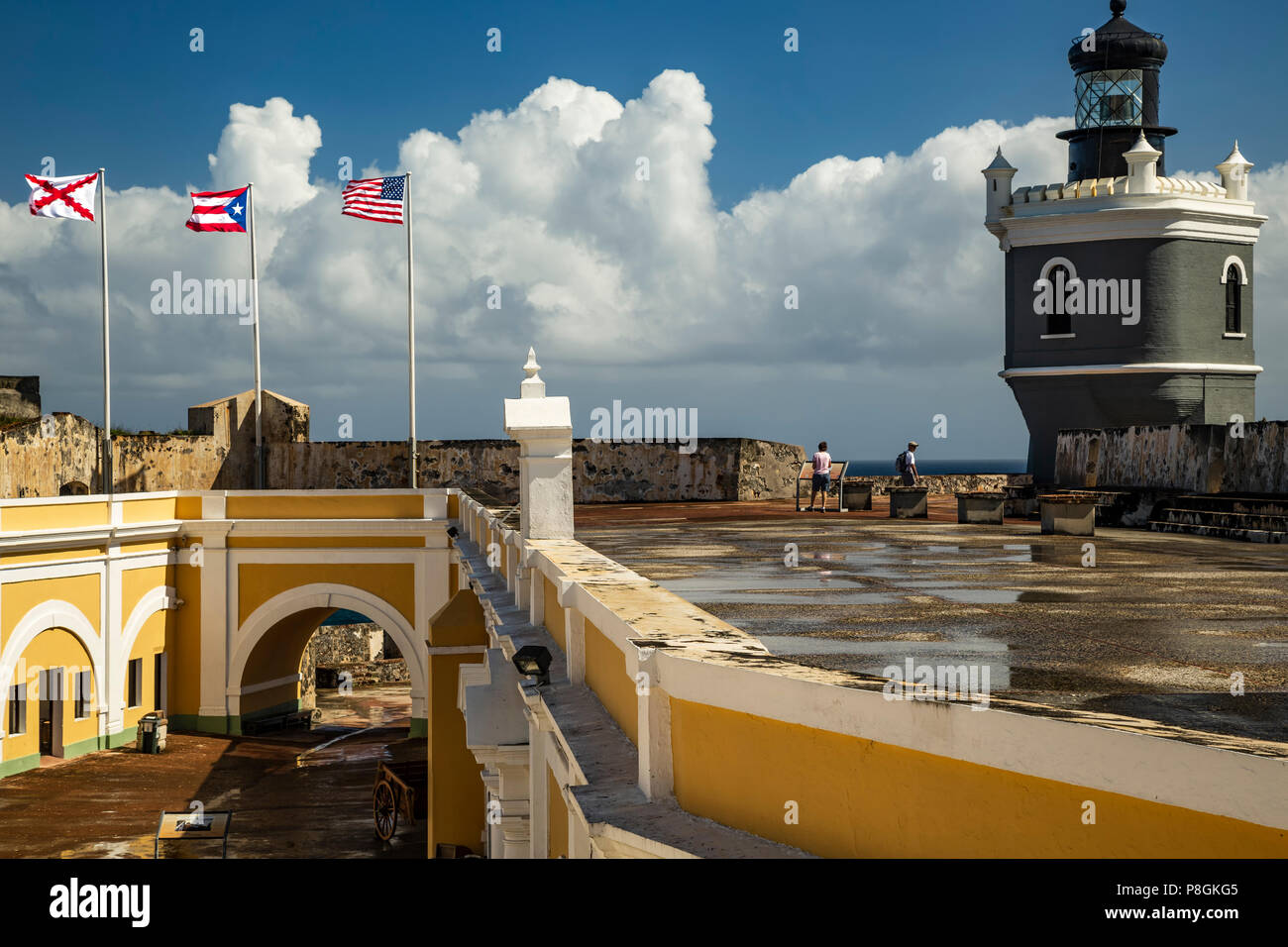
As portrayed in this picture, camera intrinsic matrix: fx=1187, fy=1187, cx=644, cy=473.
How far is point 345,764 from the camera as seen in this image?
25.4 metres

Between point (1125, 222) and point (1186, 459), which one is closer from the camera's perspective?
point (1186, 459)

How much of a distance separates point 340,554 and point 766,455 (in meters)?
10.6

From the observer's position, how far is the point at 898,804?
311cm

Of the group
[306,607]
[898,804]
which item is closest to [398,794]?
[306,607]

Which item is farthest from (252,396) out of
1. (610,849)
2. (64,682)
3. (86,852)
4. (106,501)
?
(610,849)

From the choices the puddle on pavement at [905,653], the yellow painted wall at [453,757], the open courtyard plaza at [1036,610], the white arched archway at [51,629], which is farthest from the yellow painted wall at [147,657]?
the puddle on pavement at [905,653]

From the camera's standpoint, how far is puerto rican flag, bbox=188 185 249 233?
27188mm

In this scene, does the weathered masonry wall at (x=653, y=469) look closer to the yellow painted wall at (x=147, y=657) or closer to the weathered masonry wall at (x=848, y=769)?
the yellow painted wall at (x=147, y=657)

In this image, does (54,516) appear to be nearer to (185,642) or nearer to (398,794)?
(185,642)

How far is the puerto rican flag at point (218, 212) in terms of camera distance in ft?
89.2

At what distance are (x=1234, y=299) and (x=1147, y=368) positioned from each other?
3.15m

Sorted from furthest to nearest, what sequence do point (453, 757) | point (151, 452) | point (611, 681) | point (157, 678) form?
point (151, 452) → point (157, 678) → point (453, 757) → point (611, 681)

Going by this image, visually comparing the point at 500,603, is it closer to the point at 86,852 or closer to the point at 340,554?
the point at 86,852
